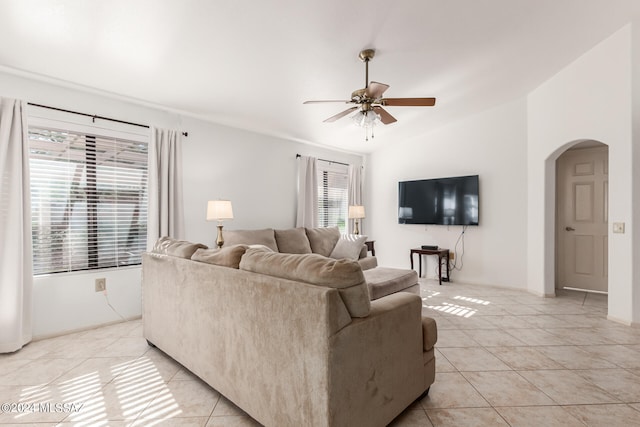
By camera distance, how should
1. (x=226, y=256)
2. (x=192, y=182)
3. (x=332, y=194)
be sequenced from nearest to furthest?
(x=226, y=256)
(x=192, y=182)
(x=332, y=194)

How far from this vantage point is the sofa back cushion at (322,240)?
4814 mm

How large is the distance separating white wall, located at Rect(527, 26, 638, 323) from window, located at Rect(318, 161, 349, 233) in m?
3.17

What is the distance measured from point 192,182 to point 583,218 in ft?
18.3

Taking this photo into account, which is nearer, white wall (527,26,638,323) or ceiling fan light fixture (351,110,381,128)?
ceiling fan light fixture (351,110,381,128)

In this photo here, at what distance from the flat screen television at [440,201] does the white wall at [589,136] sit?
79 centimetres

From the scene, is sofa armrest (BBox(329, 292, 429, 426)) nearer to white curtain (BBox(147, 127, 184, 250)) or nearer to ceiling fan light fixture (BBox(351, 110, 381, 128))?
ceiling fan light fixture (BBox(351, 110, 381, 128))

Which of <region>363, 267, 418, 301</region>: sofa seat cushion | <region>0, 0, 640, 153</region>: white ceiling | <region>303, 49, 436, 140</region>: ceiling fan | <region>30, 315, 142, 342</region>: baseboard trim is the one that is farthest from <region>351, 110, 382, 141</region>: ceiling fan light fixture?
<region>30, 315, 142, 342</region>: baseboard trim

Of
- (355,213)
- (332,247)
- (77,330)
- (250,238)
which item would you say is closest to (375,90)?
(250,238)

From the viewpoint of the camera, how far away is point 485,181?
480 centimetres

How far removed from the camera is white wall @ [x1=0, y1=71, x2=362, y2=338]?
2.94 metres

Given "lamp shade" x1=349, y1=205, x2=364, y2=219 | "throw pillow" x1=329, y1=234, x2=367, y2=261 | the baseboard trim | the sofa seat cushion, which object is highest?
"lamp shade" x1=349, y1=205, x2=364, y2=219

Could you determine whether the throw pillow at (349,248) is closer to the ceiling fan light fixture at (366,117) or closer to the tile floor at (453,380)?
the tile floor at (453,380)

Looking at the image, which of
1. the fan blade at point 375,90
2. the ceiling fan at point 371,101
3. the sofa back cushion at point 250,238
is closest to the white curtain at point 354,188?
the sofa back cushion at point 250,238

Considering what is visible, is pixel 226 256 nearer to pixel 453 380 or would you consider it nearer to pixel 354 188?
pixel 453 380
